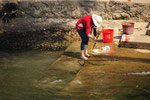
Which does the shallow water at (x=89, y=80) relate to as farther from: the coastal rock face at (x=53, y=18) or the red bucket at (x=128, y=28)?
the coastal rock face at (x=53, y=18)

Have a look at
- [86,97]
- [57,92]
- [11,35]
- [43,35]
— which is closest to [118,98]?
[86,97]

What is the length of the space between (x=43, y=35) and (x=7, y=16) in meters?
2.31

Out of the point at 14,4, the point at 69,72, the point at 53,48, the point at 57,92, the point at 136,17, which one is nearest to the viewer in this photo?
the point at 57,92

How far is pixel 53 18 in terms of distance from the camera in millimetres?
11422

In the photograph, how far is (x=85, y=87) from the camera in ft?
20.3

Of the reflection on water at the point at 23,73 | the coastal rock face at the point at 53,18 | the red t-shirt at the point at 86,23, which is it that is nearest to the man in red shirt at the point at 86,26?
the red t-shirt at the point at 86,23

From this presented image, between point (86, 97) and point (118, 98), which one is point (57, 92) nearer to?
point (86, 97)

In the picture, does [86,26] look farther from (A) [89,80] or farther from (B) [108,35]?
(A) [89,80]

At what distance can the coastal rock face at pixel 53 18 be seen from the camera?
10.3 meters

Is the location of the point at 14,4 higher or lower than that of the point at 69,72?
higher

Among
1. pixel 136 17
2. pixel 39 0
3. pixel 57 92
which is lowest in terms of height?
pixel 57 92

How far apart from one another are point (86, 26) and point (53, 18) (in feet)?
14.5

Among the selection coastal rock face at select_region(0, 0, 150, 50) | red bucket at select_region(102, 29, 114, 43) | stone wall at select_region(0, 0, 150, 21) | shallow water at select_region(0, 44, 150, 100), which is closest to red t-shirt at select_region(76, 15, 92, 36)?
shallow water at select_region(0, 44, 150, 100)

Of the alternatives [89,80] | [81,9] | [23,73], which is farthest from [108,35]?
[23,73]
